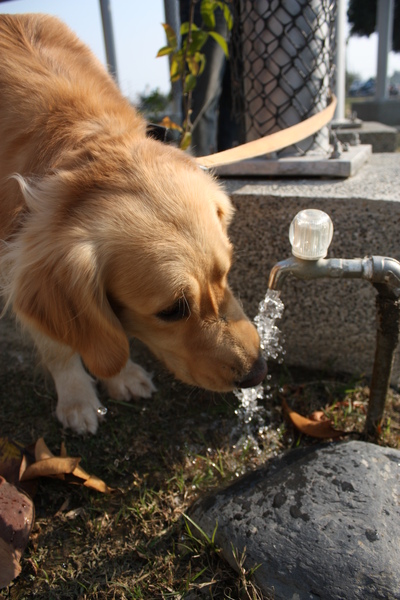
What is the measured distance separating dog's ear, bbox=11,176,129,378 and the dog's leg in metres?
0.44

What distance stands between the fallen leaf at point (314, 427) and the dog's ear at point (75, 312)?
0.95 meters

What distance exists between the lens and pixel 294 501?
5.70ft

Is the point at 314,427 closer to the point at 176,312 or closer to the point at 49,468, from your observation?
the point at 176,312

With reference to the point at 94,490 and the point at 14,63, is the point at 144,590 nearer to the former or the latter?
the point at 94,490

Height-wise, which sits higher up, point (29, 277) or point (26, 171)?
point (26, 171)

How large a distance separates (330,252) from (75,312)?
4.40 ft

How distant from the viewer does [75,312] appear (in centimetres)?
189

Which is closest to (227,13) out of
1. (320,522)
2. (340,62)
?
A: (320,522)

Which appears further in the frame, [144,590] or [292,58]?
[292,58]

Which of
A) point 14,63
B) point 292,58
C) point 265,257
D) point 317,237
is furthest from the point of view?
point 292,58

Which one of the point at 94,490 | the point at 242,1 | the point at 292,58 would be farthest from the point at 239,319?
the point at 242,1

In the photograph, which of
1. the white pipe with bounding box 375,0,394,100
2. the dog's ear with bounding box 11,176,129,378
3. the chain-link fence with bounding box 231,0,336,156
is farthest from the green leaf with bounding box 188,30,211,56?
the white pipe with bounding box 375,0,394,100

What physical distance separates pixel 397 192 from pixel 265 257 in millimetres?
735

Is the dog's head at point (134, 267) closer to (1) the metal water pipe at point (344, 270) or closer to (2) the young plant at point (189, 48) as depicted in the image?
(1) the metal water pipe at point (344, 270)
